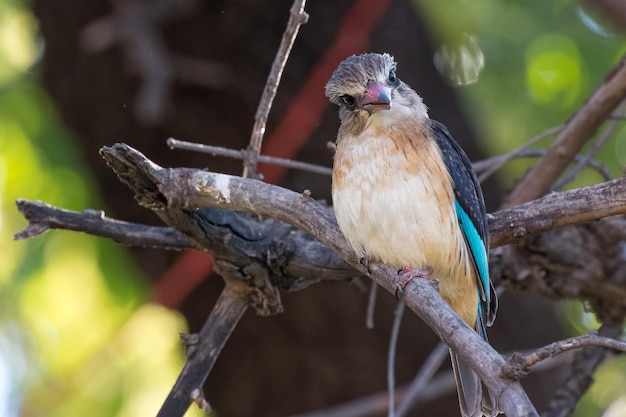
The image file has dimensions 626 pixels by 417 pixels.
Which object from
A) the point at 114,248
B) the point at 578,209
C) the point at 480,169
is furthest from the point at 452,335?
the point at 114,248

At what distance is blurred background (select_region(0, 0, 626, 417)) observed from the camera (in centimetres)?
379

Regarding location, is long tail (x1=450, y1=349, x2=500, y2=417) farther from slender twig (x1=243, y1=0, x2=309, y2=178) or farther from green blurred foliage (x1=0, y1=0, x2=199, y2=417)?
green blurred foliage (x1=0, y1=0, x2=199, y2=417)

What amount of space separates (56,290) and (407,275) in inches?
78.0

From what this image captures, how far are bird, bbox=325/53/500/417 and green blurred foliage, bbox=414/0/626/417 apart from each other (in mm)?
1222

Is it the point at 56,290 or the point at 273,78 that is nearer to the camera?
the point at 273,78

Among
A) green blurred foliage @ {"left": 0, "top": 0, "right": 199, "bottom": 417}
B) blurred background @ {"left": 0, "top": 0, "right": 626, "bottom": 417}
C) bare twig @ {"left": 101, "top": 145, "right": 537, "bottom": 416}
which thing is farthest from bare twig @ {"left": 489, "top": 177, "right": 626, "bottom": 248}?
green blurred foliage @ {"left": 0, "top": 0, "right": 199, "bottom": 417}

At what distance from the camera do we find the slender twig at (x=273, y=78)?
2.59m

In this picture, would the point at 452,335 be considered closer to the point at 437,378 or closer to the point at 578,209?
the point at 578,209

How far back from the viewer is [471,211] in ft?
9.14

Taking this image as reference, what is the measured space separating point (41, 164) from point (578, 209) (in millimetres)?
2374

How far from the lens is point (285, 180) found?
3.80 m

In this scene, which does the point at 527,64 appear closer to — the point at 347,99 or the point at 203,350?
the point at 347,99

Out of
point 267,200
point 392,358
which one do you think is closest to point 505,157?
point 392,358

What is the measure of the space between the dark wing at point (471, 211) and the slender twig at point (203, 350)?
0.73 metres
